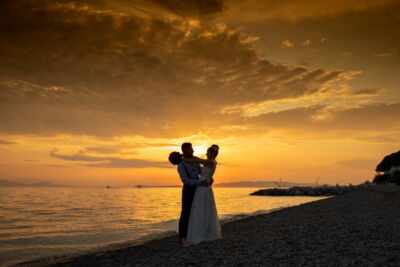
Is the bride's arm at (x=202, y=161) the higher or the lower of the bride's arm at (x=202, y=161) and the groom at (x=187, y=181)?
the higher

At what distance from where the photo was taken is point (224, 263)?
798 centimetres

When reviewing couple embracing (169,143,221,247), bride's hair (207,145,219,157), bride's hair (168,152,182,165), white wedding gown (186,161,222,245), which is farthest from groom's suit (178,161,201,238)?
bride's hair (207,145,219,157)

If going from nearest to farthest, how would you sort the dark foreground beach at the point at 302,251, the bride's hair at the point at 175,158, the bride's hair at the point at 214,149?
1. the dark foreground beach at the point at 302,251
2. the bride's hair at the point at 175,158
3. the bride's hair at the point at 214,149

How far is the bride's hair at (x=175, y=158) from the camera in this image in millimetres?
10956

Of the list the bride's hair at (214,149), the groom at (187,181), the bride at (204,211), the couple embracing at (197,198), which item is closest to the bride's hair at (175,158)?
the couple embracing at (197,198)

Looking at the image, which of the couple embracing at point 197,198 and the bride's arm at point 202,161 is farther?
the couple embracing at point 197,198

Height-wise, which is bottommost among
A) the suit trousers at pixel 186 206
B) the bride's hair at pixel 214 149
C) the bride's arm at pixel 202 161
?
the suit trousers at pixel 186 206

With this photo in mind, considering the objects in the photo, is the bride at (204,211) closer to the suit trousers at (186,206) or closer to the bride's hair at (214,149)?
the bride's hair at (214,149)

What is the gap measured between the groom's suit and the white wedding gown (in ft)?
0.61

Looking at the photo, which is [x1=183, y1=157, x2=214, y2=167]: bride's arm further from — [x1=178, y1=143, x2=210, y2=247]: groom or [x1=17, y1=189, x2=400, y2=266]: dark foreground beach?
[x1=17, y1=189, x2=400, y2=266]: dark foreground beach

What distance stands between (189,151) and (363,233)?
20.6 ft

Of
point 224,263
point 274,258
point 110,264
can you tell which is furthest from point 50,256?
point 274,258

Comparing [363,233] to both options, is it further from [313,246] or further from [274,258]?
[274,258]

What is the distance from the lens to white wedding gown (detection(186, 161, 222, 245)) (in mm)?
11320
